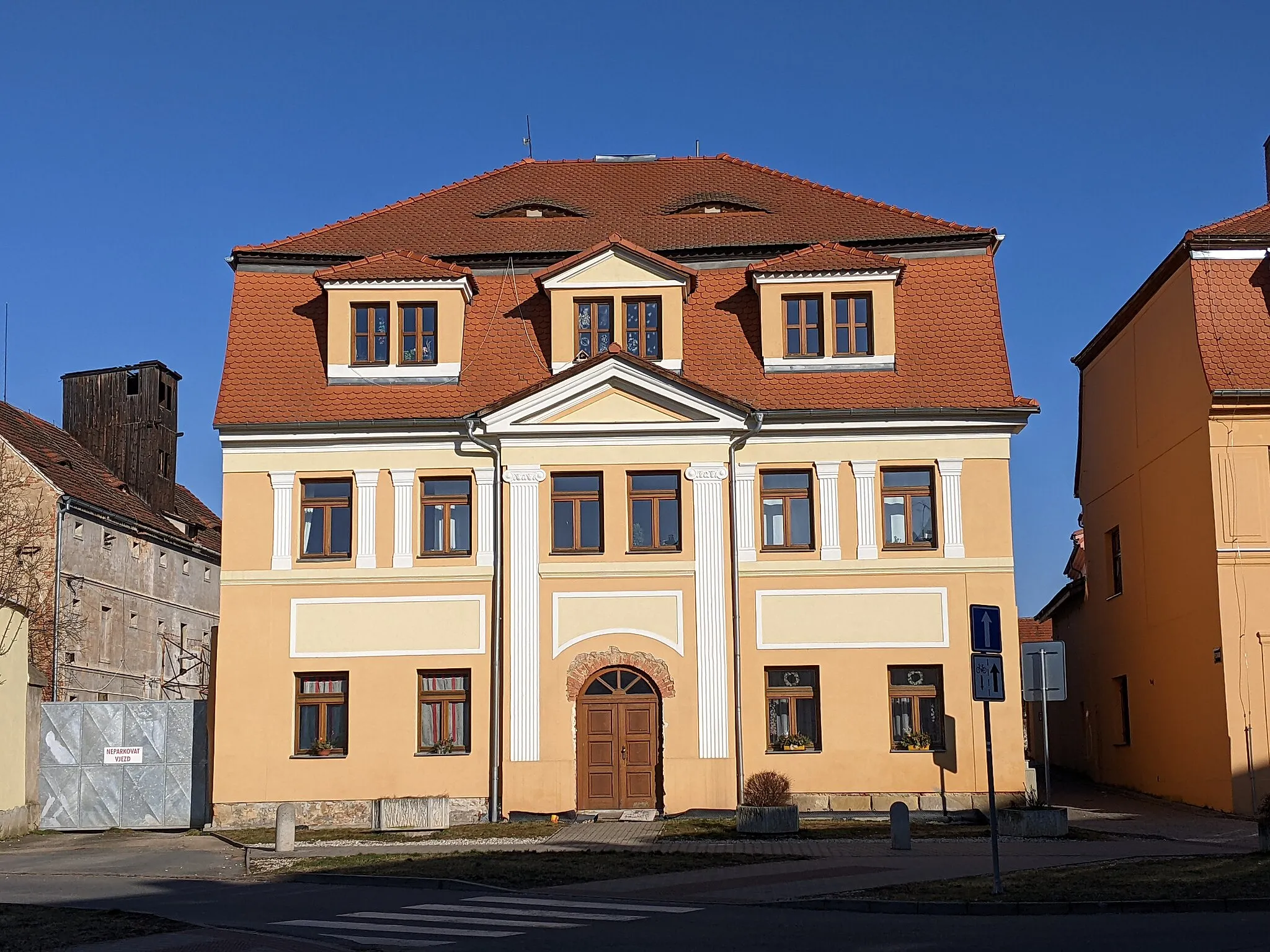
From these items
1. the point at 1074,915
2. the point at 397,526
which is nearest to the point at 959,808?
the point at 397,526

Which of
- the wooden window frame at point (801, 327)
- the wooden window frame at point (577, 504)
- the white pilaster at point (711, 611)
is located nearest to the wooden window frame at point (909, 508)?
the white pilaster at point (711, 611)

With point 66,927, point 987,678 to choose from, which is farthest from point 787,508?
point 66,927

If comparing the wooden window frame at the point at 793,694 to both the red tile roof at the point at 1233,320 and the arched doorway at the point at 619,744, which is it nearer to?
the arched doorway at the point at 619,744

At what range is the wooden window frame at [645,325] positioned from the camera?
100 feet

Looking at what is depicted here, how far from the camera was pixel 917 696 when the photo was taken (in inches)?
1151

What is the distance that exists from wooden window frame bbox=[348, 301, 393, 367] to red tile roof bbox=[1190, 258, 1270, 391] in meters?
16.5

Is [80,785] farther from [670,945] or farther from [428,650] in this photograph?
[670,945]

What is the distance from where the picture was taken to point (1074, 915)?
14469 millimetres

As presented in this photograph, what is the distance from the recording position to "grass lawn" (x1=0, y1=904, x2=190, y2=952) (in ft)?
45.5

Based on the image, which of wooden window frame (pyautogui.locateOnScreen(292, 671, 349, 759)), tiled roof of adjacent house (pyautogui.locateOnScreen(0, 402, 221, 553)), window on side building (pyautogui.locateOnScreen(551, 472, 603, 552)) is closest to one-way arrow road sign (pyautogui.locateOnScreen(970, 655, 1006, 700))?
window on side building (pyautogui.locateOnScreen(551, 472, 603, 552))

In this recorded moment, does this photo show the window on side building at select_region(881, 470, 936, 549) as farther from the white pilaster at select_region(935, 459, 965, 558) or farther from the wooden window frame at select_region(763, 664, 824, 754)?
the wooden window frame at select_region(763, 664, 824, 754)

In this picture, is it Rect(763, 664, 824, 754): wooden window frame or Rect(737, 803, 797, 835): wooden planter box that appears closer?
Rect(737, 803, 797, 835): wooden planter box

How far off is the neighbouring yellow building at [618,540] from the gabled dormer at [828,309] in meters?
0.06

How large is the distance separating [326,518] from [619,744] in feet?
25.1
